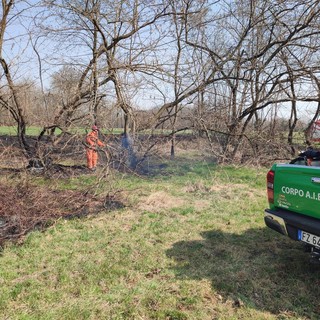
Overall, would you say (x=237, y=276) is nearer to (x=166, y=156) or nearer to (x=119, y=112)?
(x=119, y=112)

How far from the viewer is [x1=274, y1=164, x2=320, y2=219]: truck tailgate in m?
3.10

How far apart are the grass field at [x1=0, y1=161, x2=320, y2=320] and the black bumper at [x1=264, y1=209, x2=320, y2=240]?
1.84ft

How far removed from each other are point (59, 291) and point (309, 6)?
8.37m

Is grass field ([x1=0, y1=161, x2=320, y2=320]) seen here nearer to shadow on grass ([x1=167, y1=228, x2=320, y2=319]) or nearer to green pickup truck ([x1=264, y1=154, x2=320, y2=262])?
shadow on grass ([x1=167, y1=228, x2=320, y2=319])

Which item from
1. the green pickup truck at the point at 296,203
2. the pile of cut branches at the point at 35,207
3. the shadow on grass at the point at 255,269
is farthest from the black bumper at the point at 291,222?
the pile of cut branches at the point at 35,207

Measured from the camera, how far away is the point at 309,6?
7.77m

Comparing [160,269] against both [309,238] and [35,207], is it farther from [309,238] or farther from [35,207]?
[35,207]

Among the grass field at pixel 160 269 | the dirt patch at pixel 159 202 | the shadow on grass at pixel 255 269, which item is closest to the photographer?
the grass field at pixel 160 269

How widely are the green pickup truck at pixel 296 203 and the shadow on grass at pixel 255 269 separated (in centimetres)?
40

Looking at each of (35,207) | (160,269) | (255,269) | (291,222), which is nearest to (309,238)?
(291,222)

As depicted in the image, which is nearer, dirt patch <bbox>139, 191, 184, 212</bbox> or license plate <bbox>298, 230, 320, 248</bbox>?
license plate <bbox>298, 230, 320, 248</bbox>

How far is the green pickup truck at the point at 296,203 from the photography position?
3.10 meters

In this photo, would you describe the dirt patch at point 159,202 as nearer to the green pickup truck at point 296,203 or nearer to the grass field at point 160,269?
the grass field at point 160,269

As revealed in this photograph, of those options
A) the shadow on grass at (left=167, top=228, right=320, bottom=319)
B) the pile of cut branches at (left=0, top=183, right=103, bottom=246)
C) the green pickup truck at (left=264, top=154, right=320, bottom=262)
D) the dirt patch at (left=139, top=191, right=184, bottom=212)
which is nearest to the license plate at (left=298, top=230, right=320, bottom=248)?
the green pickup truck at (left=264, top=154, right=320, bottom=262)
